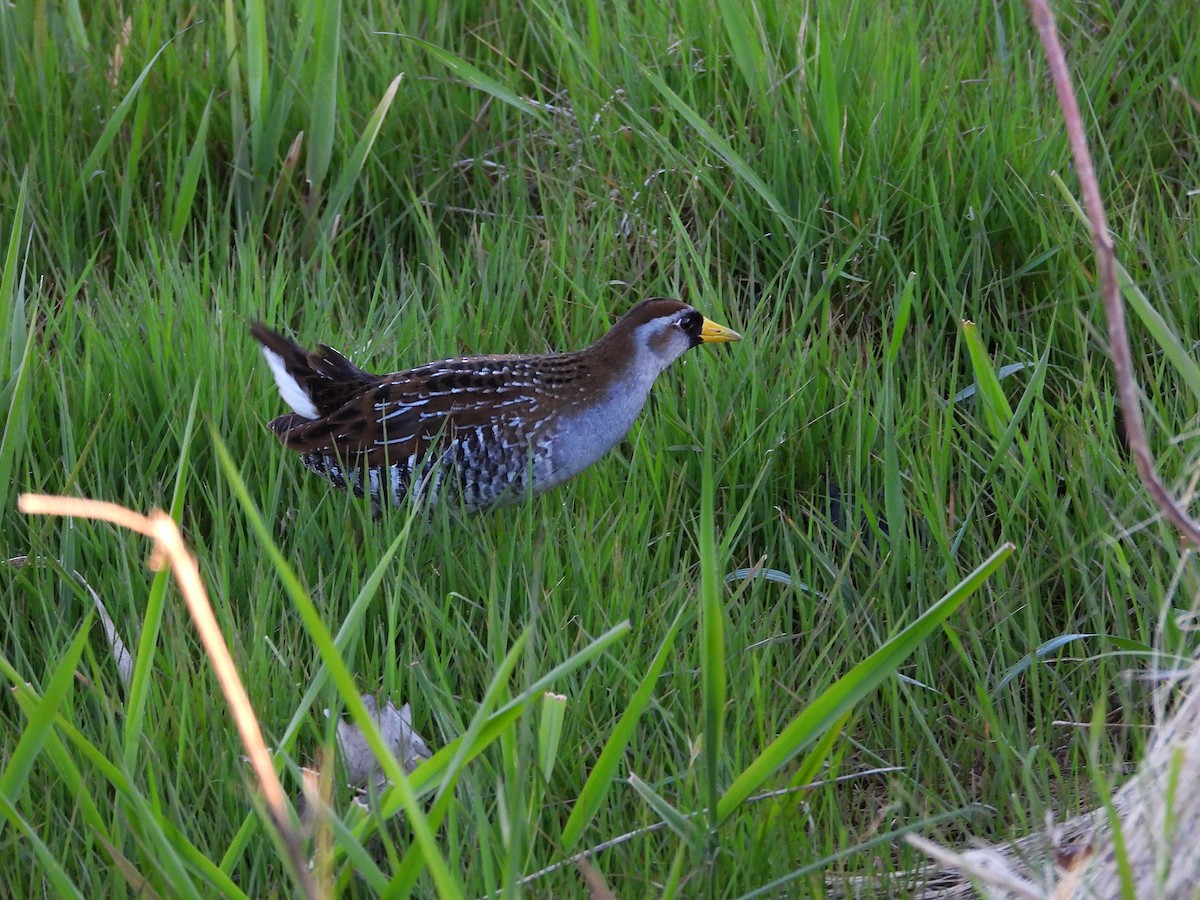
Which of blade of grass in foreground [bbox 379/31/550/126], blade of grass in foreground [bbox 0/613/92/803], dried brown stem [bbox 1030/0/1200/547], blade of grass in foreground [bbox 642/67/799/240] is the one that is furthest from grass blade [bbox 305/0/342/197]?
dried brown stem [bbox 1030/0/1200/547]

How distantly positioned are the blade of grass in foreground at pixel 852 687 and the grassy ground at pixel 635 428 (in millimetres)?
30

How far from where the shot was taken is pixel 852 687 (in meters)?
2.11

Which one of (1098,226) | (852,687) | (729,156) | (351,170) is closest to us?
(1098,226)

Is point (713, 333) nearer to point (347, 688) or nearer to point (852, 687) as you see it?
point (852, 687)

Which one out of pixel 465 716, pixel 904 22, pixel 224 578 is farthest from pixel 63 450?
pixel 904 22

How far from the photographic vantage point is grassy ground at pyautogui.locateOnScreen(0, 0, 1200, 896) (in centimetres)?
248

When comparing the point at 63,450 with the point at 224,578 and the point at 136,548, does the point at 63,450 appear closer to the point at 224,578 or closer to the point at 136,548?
the point at 136,548

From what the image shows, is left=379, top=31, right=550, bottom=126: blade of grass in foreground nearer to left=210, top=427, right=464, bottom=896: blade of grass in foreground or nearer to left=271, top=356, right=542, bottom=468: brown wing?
left=271, top=356, right=542, bottom=468: brown wing

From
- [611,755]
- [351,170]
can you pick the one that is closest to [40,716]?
[611,755]

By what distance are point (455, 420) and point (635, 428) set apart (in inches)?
21.3

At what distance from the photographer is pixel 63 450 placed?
11.5 feet

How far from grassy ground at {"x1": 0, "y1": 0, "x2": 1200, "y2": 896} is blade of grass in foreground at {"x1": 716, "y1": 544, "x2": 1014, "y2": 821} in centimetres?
3

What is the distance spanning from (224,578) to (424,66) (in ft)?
8.35

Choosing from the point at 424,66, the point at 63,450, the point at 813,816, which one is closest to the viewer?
the point at 813,816
